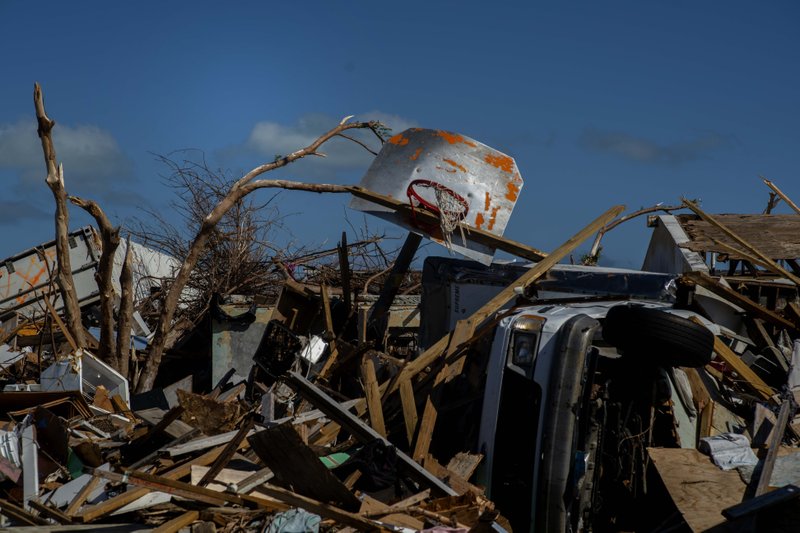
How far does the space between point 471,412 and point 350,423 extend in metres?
1.18

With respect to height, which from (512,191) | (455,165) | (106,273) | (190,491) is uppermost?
(455,165)

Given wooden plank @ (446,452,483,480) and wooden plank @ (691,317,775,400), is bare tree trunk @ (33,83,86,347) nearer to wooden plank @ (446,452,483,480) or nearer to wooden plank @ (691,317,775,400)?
wooden plank @ (446,452,483,480)

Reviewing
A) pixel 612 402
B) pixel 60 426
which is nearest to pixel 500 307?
pixel 612 402

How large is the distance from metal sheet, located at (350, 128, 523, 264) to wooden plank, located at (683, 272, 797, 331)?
7.95 feet

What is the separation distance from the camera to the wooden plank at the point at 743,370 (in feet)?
23.8

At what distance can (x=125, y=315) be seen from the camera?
1138cm

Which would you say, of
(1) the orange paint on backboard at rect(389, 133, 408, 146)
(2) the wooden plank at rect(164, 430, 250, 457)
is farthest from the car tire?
(1) the orange paint on backboard at rect(389, 133, 408, 146)

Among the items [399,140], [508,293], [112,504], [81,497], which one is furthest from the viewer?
[399,140]

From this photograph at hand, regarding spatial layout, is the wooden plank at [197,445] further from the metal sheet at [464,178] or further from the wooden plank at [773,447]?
the wooden plank at [773,447]

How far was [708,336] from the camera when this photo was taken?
6059mm

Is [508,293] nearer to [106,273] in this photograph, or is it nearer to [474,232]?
[474,232]

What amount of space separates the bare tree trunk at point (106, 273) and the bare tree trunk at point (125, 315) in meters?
0.10

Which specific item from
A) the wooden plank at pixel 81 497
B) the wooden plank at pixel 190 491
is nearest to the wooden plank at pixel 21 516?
the wooden plank at pixel 81 497

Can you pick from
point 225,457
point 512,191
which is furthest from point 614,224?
point 225,457
